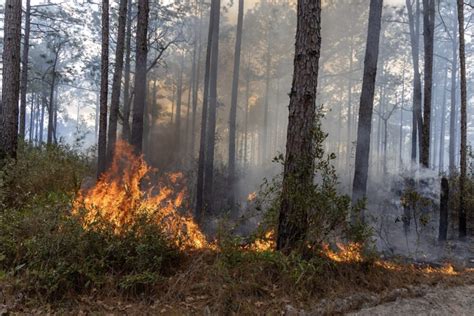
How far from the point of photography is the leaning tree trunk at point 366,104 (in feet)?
31.2

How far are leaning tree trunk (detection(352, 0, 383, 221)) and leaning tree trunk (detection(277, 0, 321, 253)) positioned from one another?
15.0 ft

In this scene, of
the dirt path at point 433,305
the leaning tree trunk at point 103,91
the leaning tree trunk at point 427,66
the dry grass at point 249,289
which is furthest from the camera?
the leaning tree trunk at point 427,66

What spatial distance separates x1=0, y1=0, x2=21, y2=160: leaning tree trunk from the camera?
8555 mm

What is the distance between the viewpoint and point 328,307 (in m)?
4.37

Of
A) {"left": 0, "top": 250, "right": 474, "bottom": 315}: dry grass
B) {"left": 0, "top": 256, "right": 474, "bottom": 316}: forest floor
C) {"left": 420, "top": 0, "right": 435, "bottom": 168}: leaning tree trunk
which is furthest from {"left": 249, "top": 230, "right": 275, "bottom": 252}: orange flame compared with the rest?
{"left": 420, "top": 0, "right": 435, "bottom": 168}: leaning tree trunk

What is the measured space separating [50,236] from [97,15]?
2497 cm

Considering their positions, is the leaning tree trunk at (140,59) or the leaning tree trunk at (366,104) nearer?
the leaning tree trunk at (140,59)

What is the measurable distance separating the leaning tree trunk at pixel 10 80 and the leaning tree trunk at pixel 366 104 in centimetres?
947

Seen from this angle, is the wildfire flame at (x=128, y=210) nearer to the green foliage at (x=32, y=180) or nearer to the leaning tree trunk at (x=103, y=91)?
the green foliage at (x=32, y=180)

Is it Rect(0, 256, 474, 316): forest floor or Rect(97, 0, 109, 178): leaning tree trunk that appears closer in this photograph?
Rect(0, 256, 474, 316): forest floor

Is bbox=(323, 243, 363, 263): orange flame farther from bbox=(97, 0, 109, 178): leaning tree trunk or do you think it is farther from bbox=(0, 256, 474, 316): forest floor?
bbox=(97, 0, 109, 178): leaning tree trunk

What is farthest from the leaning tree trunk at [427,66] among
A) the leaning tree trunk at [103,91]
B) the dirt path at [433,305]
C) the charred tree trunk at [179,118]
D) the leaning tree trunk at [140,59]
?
the charred tree trunk at [179,118]

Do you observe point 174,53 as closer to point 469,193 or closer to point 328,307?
point 469,193

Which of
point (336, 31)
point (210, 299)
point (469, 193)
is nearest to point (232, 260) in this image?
point (210, 299)
